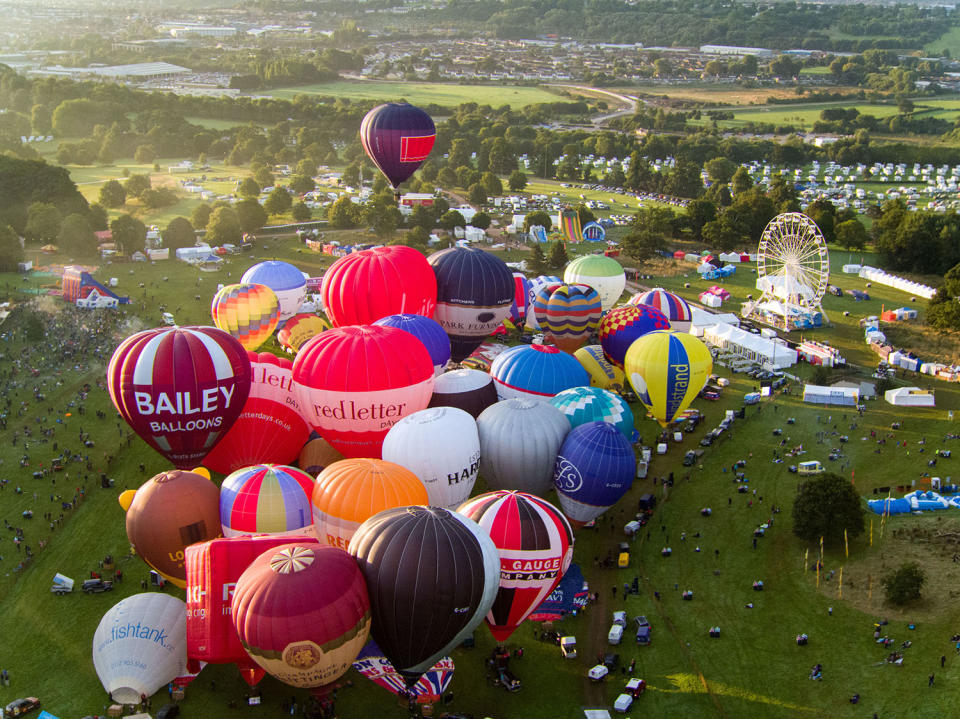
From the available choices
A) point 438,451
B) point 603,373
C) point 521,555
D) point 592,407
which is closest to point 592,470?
point 592,407

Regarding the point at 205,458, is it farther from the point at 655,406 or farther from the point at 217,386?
the point at 655,406

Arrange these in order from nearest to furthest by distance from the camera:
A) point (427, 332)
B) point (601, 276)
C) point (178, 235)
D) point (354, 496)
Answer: point (354, 496) → point (427, 332) → point (601, 276) → point (178, 235)

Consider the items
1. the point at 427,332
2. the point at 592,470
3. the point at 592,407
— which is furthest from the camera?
the point at 427,332

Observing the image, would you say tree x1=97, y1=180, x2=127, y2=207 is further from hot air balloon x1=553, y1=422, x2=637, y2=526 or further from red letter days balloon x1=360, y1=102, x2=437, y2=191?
hot air balloon x1=553, y1=422, x2=637, y2=526

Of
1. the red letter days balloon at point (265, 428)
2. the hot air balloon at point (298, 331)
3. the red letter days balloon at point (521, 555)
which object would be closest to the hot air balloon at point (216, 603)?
the red letter days balloon at point (521, 555)

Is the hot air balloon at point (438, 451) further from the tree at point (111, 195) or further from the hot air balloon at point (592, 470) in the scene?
the tree at point (111, 195)

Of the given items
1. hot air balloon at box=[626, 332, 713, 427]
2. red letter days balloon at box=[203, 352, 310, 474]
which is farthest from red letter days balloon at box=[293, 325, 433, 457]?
hot air balloon at box=[626, 332, 713, 427]

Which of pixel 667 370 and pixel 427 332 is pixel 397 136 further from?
pixel 667 370
